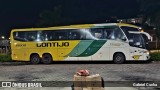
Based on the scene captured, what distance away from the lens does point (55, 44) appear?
2145 centimetres

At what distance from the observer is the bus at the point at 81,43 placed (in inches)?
785

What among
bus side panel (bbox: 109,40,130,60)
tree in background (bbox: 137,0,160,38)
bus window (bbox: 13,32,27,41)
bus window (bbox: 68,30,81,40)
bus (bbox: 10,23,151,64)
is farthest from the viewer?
tree in background (bbox: 137,0,160,38)

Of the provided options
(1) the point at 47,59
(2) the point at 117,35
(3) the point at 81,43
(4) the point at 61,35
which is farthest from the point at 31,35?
(2) the point at 117,35

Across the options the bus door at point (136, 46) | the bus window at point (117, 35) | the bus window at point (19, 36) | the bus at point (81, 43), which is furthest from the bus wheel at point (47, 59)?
the bus door at point (136, 46)

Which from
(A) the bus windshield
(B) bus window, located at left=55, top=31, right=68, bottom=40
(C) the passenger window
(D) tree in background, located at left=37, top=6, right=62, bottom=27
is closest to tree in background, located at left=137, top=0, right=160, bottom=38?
(D) tree in background, located at left=37, top=6, right=62, bottom=27

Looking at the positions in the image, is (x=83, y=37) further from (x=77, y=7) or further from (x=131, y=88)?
(x=77, y=7)

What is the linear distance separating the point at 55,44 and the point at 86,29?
2.50m

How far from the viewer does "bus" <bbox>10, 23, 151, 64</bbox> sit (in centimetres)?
1994

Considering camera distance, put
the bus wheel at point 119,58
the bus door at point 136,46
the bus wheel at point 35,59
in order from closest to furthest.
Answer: the bus door at point 136,46
the bus wheel at point 119,58
the bus wheel at point 35,59

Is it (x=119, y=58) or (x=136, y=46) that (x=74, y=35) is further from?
(x=136, y=46)

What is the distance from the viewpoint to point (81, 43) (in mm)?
20812

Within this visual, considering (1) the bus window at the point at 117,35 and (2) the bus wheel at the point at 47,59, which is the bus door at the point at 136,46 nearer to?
(1) the bus window at the point at 117,35

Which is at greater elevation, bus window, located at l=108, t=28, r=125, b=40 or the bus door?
bus window, located at l=108, t=28, r=125, b=40

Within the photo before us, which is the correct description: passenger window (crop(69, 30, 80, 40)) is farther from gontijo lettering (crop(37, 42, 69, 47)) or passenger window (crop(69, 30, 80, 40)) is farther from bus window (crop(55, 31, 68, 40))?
gontijo lettering (crop(37, 42, 69, 47))
